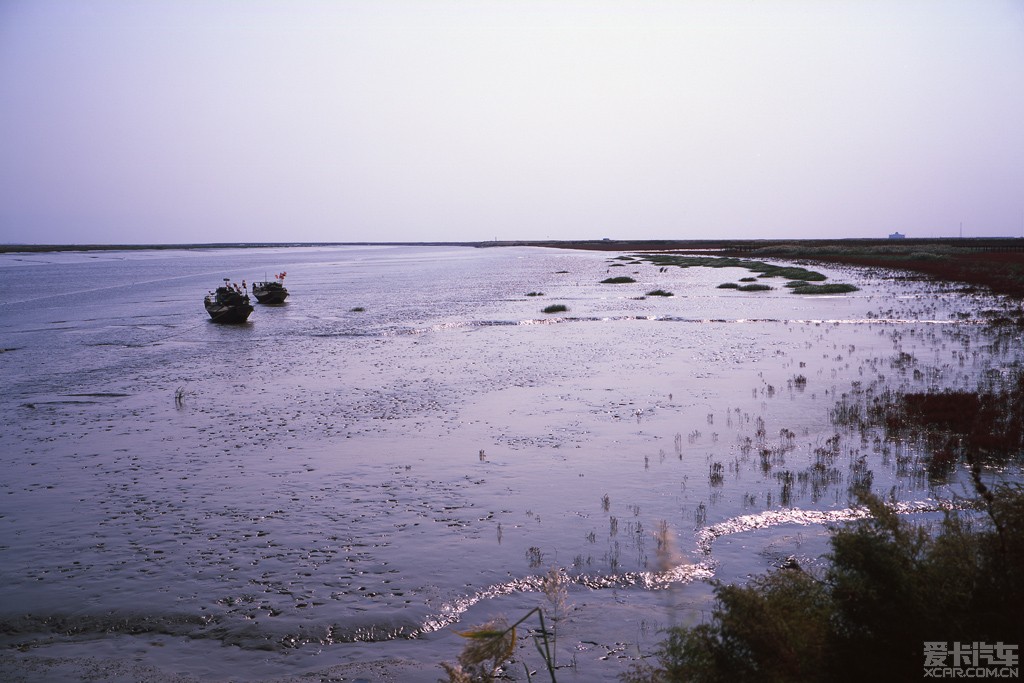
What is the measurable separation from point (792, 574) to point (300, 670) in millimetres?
5694

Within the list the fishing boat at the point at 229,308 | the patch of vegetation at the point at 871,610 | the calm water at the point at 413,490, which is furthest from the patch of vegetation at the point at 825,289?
the patch of vegetation at the point at 871,610

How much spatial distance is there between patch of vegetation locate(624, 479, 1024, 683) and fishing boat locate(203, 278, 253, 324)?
50.4m

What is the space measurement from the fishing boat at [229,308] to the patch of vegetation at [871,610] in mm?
50360

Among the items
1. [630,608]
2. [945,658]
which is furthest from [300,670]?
[945,658]

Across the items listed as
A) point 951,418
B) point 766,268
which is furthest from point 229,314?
point 766,268

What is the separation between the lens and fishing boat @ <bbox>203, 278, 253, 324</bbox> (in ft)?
165

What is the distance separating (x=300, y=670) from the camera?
7.85 metres

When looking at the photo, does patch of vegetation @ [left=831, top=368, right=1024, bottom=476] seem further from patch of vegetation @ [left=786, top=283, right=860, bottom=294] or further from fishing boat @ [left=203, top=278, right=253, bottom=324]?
fishing boat @ [left=203, top=278, right=253, bottom=324]

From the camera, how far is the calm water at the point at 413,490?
8.81 m

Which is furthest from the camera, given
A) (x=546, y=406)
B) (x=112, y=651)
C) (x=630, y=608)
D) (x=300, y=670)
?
(x=546, y=406)

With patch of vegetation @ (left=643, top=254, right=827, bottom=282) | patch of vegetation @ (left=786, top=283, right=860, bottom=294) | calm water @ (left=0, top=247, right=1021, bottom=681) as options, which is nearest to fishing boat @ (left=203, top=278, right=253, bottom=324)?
calm water @ (left=0, top=247, right=1021, bottom=681)

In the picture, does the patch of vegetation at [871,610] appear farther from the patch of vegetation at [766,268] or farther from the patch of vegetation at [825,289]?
the patch of vegetation at [766,268]

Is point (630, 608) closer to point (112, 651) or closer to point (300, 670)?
point (300, 670)

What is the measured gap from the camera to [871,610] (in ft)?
16.8
